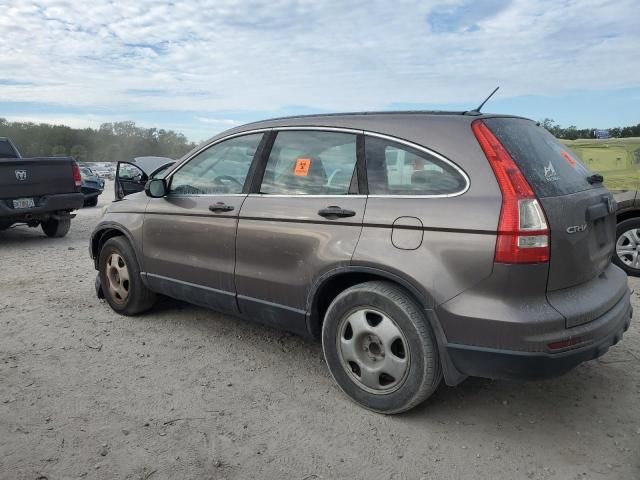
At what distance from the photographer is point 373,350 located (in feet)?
10.3

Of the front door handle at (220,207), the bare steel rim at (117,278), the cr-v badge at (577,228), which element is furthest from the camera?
the bare steel rim at (117,278)

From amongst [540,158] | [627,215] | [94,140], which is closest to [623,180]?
[627,215]

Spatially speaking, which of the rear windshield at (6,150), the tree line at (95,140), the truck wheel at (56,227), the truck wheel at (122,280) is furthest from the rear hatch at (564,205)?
the tree line at (95,140)

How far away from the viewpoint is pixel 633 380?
11.7 feet

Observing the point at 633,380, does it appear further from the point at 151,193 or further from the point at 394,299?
the point at 151,193

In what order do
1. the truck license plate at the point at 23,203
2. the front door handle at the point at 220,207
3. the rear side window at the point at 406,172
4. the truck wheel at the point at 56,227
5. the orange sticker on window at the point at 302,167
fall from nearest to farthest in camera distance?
the rear side window at the point at 406,172, the orange sticker on window at the point at 302,167, the front door handle at the point at 220,207, the truck license plate at the point at 23,203, the truck wheel at the point at 56,227

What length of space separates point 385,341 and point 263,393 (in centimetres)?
95

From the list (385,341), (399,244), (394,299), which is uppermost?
(399,244)

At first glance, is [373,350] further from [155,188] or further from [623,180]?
[623,180]

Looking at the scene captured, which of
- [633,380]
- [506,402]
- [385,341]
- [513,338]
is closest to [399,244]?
[385,341]

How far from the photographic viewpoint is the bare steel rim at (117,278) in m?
4.86

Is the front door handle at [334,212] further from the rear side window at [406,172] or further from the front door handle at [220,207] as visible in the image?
the front door handle at [220,207]

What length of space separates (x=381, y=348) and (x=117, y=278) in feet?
9.66

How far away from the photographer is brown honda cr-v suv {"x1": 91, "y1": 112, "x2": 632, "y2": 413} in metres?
2.64
